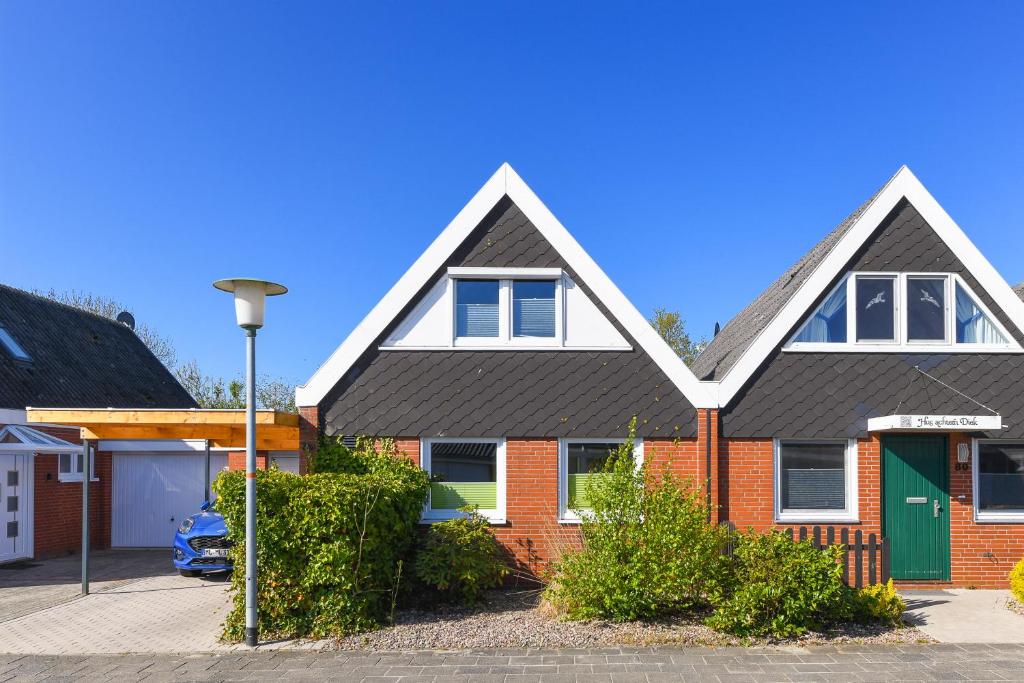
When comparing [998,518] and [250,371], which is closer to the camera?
[250,371]

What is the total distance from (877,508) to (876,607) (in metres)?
2.62

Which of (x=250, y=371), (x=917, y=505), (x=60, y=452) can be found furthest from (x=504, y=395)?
(x=60, y=452)

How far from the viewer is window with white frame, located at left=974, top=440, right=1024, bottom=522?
34.7ft

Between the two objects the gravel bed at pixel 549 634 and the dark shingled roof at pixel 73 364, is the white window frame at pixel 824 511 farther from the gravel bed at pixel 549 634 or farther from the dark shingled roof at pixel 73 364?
the dark shingled roof at pixel 73 364

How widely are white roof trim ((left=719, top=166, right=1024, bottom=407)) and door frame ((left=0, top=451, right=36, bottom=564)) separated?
1372 cm

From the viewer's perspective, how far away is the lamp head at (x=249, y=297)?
7.73m

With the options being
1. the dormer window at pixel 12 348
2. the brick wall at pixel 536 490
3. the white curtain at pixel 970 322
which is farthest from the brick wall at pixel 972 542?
the dormer window at pixel 12 348

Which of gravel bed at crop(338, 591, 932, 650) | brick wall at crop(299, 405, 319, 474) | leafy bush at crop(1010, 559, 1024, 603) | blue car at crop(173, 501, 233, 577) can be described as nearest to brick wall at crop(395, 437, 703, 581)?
brick wall at crop(299, 405, 319, 474)

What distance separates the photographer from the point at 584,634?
790 centimetres

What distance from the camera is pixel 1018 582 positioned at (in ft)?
30.5

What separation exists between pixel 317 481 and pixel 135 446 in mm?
9772

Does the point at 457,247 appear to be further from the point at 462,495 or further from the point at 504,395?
the point at 462,495

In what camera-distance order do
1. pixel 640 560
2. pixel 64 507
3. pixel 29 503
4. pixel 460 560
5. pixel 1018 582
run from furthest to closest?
pixel 64 507
pixel 29 503
pixel 1018 582
pixel 460 560
pixel 640 560

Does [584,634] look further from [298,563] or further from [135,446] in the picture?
[135,446]
